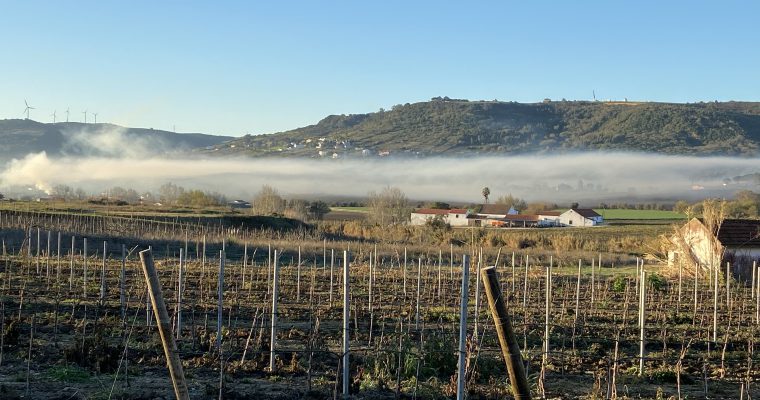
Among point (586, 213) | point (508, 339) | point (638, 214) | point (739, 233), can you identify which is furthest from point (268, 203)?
point (508, 339)

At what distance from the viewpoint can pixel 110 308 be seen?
17078mm

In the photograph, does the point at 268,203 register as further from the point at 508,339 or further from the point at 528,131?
the point at 528,131

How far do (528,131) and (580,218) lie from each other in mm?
91992

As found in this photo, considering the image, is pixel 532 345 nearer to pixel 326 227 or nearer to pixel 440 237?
pixel 440 237

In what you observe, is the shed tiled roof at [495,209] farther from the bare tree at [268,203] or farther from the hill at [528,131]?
the hill at [528,131]

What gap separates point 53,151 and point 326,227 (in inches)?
4832

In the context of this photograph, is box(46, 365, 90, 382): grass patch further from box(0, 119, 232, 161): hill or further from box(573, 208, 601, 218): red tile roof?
box(0, 119, 232, 161): hill

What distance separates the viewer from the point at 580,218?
81562 mm

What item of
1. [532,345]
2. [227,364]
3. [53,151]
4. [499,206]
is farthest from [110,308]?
[53,151]

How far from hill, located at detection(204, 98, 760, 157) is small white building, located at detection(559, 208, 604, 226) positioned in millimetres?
66218

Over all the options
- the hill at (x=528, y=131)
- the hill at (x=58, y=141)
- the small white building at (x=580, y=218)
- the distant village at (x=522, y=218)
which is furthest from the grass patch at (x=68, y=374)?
the hill at (x=58, y=141)

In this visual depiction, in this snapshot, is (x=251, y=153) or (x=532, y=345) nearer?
(x=532, y=345)

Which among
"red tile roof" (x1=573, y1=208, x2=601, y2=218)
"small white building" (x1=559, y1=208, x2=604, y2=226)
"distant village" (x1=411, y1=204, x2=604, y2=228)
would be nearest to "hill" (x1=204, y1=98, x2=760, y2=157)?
"red tile roof" (x1=573, y1=208, x2=601, y2=218)

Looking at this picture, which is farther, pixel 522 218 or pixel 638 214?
pixel 638 214
